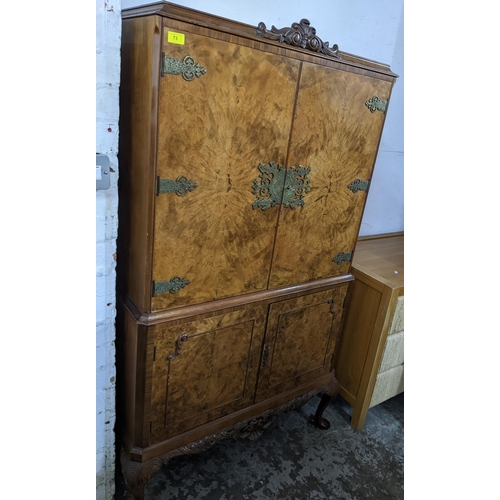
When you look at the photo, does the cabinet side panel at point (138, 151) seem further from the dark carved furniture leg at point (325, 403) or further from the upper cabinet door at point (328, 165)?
the dark carved furniture leg at point (325, 403)

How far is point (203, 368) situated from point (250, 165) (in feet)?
2.59

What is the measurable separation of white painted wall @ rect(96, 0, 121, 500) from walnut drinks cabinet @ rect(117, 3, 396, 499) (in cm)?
5

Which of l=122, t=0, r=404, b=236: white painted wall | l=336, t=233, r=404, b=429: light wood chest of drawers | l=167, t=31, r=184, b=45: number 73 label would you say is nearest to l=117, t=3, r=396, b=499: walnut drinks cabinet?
l=167, t=31, r=184, b=45: number 73 label

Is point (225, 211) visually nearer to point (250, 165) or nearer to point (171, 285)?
point (250, 165)

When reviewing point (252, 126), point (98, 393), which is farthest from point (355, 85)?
point (98, 393)

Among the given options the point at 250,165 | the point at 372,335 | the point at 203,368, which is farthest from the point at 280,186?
the point at 372,335

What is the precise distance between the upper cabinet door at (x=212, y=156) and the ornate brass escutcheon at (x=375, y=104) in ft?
1.28

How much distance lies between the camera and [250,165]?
52.6 inches

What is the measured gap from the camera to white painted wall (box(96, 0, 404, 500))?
119cm

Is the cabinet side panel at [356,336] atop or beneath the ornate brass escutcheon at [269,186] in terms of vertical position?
beneath

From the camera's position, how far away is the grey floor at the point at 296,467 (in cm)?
178

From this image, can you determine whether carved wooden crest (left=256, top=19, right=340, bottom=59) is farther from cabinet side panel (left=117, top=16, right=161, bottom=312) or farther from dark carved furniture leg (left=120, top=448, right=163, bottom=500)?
dark carved furniture leg (left=120, top=448, right=163, bottom=500)

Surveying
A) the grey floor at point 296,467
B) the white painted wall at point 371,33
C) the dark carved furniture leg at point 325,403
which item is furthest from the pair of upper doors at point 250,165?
the grey floor at point 296,467
